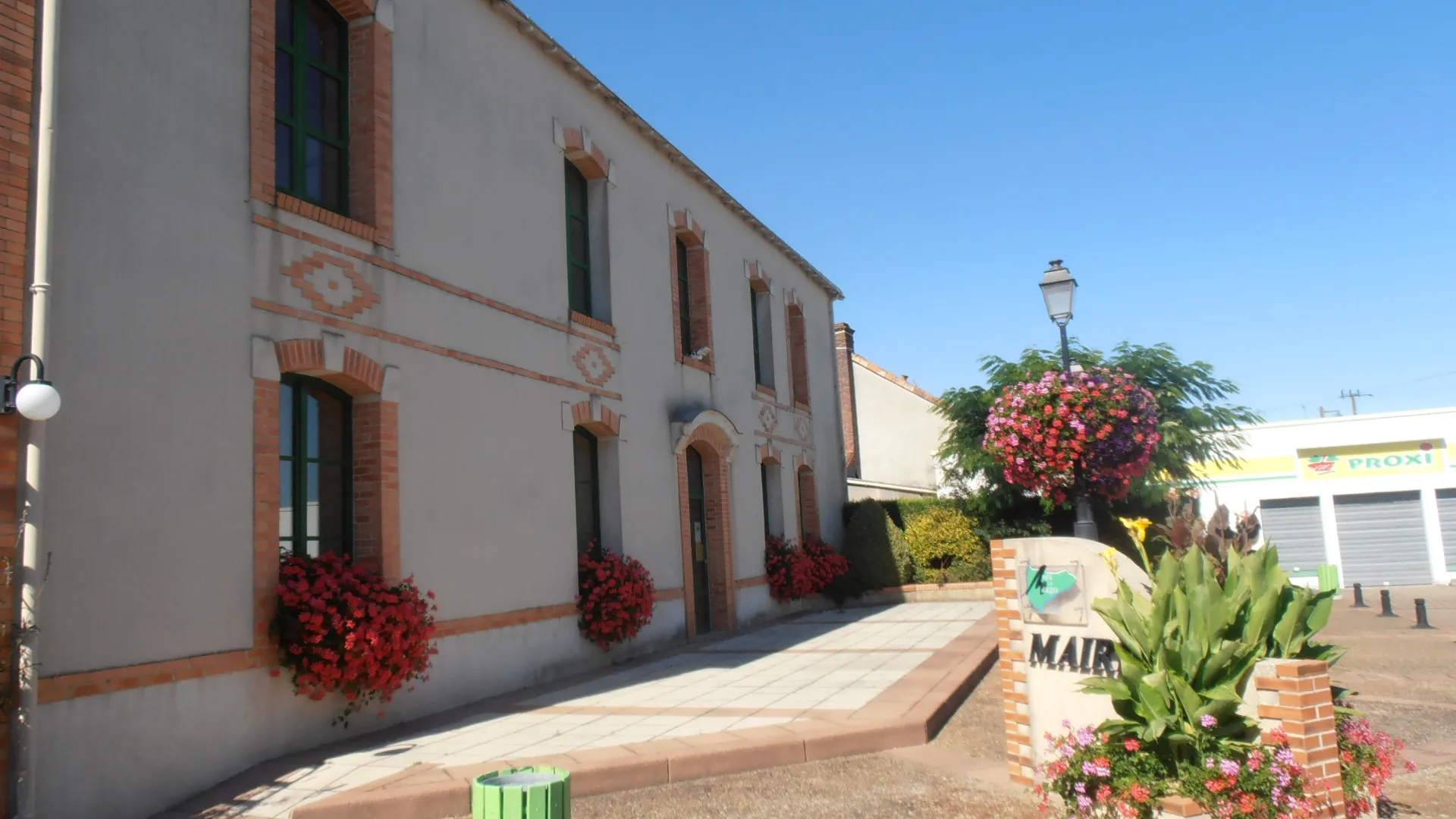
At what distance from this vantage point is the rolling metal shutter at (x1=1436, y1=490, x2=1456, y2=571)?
83.4 feet

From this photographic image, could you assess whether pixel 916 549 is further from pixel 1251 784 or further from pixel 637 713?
pixel 1251 784

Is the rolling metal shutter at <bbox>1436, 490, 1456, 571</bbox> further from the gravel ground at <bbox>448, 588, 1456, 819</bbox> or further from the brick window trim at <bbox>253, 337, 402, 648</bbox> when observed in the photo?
the brick window trim at <bbox>253, 337, 402, 648</bbox>

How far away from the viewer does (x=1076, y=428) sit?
8688 mm

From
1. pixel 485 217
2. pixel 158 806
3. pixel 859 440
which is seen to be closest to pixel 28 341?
pixel 158 806

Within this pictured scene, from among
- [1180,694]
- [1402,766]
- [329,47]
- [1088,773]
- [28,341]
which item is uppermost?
[329,47]

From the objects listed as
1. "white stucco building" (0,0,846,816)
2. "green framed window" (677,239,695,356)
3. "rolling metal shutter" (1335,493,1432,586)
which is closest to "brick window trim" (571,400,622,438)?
"white stucco building" (0,0,846,816)

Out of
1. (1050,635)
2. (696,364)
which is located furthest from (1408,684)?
(696,364)

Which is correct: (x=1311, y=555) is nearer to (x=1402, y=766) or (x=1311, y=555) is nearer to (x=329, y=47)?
(x=1402, y=766)

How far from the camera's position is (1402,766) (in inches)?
253

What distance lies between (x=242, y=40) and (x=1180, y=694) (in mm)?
7168

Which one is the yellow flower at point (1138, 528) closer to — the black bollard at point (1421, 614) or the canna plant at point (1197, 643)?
the canna plant at point (1197, 643)

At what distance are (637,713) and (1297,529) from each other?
2499 cm

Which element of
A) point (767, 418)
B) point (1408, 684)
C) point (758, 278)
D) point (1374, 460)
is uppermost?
point (758, 278)

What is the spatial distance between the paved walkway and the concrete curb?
47 millimetres
